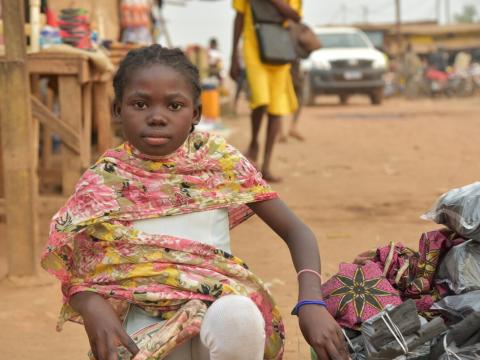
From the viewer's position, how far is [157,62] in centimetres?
238

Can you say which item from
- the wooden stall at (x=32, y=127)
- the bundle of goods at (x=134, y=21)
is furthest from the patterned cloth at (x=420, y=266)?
the bundle of goods at (x=134, y=21)

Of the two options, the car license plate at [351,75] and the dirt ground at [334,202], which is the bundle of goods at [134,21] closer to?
the dirt ground at [334,202]

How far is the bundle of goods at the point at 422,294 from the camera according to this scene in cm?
214

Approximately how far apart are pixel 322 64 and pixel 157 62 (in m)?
20.0

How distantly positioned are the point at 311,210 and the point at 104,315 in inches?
165

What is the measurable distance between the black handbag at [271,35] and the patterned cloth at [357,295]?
4696mm

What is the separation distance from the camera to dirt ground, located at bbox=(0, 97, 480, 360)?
367 centimetres

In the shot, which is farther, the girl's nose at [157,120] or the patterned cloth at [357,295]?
the patterned cloth at [357,295]

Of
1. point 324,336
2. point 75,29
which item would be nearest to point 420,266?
point 324,336

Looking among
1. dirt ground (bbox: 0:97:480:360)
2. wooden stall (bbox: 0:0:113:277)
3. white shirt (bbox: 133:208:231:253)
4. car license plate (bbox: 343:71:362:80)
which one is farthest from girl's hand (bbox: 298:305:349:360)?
car license plate (bbox: 343:71:362:80)

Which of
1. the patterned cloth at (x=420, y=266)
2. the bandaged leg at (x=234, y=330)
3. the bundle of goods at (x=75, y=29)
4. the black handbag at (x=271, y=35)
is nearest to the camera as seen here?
the bandaged leg at (x=234, y=330)

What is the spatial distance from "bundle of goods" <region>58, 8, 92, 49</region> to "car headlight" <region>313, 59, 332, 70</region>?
52.1 feet

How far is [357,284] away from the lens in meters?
2.54

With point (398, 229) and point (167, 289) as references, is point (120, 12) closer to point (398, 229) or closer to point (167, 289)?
point (398, 229)
